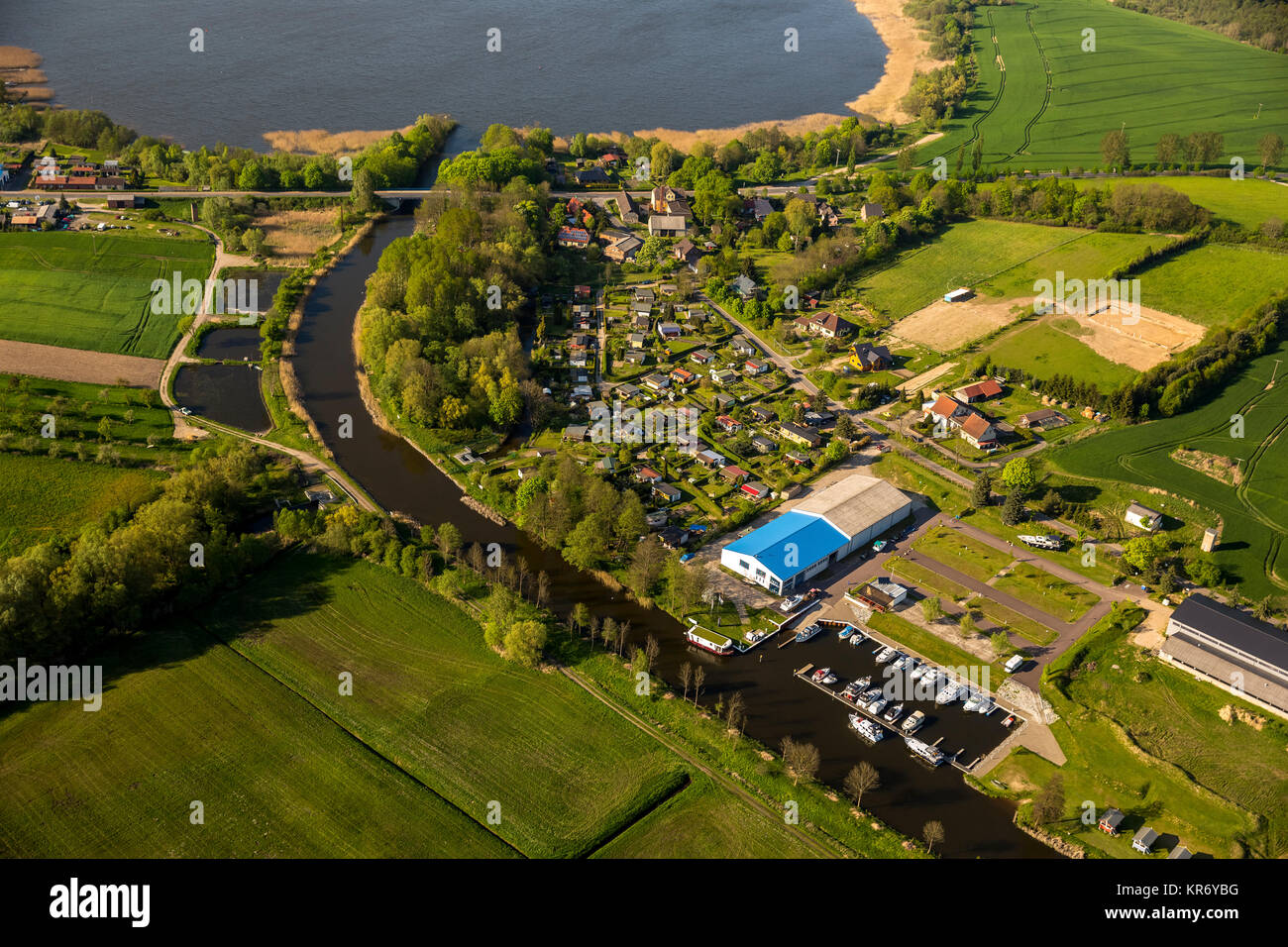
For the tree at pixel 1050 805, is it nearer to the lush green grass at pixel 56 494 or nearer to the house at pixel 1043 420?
the house at pixel 1043 420

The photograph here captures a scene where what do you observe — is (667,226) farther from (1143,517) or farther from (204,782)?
(204,782)

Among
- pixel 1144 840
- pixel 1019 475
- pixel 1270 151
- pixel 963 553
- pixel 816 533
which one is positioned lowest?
pixel 1144 840

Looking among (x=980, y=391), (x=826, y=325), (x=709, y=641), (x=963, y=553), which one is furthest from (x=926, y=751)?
(x=826, y=325)

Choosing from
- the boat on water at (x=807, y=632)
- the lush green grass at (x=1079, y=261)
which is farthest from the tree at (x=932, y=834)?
the lush green grass at (x=1079, y=261)

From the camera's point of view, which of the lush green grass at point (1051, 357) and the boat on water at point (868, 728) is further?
the lush green grass at point (1051, 357)

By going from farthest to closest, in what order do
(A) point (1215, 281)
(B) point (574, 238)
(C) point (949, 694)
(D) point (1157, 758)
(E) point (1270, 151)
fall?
1. (E) point (1270, 151)
2. (B) point (574, 238)
3. (A) point (1215, 281)
4. (C) point (949, 694)
5. (D) point (1157, 758)
